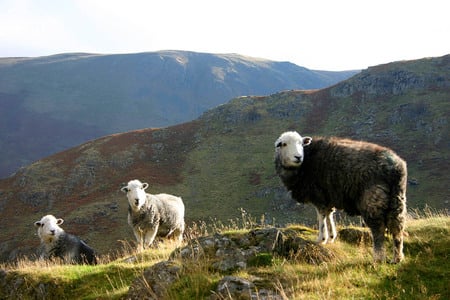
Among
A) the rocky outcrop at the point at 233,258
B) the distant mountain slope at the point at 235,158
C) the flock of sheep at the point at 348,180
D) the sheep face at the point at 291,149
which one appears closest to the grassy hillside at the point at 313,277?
the rocky outcrop at the point at 233,258

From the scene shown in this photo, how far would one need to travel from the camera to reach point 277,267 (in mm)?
7152

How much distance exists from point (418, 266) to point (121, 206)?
5583cm

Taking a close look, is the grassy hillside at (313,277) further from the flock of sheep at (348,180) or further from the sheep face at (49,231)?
the sheep face at (49,231)

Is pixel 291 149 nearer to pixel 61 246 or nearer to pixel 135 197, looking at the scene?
pixel 135 197

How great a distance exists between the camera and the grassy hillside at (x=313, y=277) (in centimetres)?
595

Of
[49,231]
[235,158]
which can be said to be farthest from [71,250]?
[235,158]

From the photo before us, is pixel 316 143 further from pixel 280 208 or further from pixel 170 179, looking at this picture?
pixel 170 179

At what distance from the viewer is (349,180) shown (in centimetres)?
823

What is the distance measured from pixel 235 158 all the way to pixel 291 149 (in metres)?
62.0

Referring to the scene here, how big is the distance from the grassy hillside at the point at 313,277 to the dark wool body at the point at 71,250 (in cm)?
389

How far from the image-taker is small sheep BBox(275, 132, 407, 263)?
7562 mm

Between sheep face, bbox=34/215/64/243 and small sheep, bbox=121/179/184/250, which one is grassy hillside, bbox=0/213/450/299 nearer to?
small sheep, bbox=121/179/184/250

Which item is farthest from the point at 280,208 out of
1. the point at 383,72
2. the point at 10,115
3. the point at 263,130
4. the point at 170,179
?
the point at 10,115

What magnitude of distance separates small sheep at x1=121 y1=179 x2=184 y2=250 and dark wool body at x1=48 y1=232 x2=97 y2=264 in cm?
201
